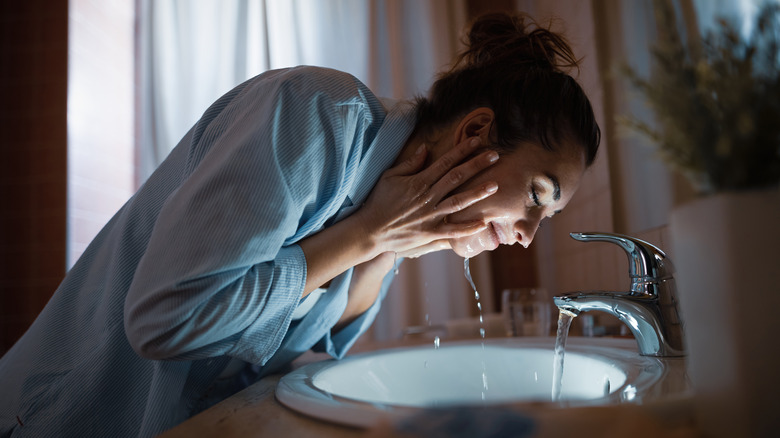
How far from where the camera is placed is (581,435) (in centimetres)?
27

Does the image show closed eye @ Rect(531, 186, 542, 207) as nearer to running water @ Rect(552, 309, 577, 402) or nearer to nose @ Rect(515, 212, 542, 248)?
nose @ Rect(515, 212, 542, 248)

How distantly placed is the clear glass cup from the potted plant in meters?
0.83

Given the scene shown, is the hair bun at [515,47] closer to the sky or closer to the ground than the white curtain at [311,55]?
closer to the ground

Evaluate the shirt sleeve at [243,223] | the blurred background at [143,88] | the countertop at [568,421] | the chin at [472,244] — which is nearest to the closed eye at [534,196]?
the chin at [472,244]

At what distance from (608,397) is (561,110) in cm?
50

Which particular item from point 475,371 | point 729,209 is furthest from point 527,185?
point 729,209

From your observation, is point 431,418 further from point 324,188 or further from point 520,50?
point 520,50

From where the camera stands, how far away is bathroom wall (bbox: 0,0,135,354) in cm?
218

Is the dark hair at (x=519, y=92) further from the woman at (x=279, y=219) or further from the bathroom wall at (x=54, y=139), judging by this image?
the bathroom wall at (x=54, y=139)

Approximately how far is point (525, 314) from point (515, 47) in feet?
1.73

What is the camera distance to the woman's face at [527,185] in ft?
2.49

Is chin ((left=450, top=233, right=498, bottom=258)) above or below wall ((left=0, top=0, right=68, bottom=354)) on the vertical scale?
below

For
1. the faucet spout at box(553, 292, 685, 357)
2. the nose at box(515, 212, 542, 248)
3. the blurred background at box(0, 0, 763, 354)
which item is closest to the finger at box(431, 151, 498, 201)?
the nose at box(515, 212, 542, 248)

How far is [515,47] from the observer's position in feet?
2.78
